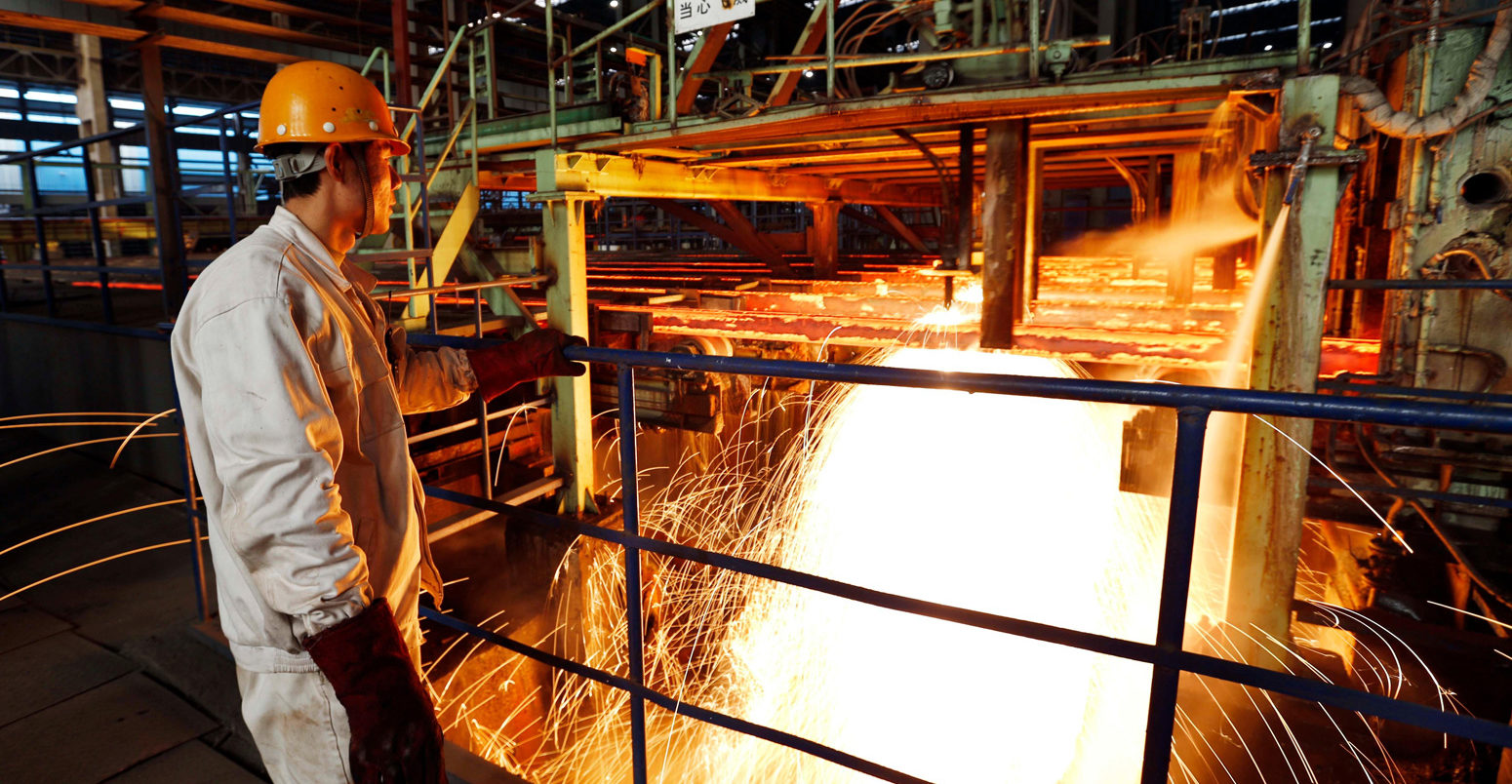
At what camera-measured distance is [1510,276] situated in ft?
12.9

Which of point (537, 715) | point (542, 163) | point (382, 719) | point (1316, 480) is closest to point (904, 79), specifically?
point (542, 163)

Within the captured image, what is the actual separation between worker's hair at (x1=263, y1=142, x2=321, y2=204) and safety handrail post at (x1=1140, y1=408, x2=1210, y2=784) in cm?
152

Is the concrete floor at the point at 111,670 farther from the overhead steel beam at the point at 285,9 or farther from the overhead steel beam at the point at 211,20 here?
the overhead steel beam at the point at 285,9

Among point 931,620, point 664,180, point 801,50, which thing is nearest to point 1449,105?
point 801,50

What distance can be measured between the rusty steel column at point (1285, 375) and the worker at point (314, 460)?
3466 millimetres

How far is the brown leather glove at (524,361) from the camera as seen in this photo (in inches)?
74.1

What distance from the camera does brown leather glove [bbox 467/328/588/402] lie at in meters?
1.88

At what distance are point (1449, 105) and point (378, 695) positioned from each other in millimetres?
4964

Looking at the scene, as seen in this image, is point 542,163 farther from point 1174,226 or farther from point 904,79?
point 1174,226

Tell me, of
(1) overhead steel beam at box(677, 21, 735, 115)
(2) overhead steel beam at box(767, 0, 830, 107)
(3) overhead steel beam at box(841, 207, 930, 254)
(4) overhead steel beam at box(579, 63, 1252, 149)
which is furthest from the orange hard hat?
(3) overhead steel beam at box(841, 207, 930, 254)

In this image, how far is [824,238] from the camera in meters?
7.95

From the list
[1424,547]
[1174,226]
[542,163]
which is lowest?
[1424,547]

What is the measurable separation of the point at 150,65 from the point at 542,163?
4591 mm

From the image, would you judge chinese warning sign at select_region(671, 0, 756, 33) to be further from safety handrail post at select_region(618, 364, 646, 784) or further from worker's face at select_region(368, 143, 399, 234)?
safety handrail post at select_region(618, 364, 646, 784)
